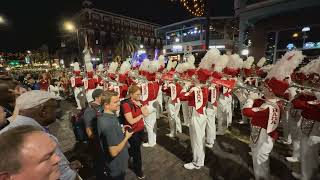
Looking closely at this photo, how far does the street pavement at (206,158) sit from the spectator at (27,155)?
3.65 m

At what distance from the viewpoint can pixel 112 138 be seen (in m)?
2.84

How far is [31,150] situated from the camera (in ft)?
4.16

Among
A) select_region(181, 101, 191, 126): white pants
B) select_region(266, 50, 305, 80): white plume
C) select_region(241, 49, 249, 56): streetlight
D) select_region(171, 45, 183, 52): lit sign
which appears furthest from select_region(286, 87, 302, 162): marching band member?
select_region(171, 45, 183, 52): lit sign

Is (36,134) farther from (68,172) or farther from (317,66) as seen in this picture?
(317,66)

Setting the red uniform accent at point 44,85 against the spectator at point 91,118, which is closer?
the spectator at point 91,118

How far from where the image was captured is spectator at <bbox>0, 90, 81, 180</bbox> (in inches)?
78.8

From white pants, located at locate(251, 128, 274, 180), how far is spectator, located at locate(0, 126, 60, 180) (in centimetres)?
379

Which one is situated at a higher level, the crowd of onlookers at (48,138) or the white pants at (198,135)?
the crowd of onlookers at (48,138)

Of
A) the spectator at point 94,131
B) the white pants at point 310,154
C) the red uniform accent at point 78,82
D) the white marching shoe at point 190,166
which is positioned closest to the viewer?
the spectator at point 94,131

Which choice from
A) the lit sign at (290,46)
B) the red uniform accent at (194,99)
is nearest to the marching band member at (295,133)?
the red uniform accent at (194,99)

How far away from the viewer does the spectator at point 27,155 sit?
1.18 meters

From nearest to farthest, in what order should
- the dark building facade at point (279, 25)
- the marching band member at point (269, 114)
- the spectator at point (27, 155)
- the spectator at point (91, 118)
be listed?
1. the spectator at point (27, 155)
2. the marching band member at point (269, 114)
3. the spectator at point (91, 118)
4. the dark building facade at point (279, 25)

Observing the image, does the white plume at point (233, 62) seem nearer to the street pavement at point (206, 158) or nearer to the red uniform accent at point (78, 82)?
the street pavement at point (206, 158)

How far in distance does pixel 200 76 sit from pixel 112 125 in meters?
3.12
